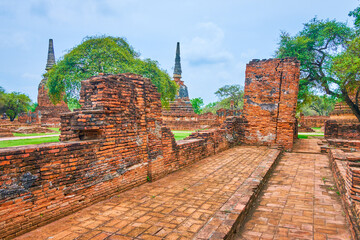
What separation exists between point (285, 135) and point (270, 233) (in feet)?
24.7

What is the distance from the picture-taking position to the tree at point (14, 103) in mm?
37594

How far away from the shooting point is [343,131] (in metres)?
13.4

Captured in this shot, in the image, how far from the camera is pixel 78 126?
3.93 m

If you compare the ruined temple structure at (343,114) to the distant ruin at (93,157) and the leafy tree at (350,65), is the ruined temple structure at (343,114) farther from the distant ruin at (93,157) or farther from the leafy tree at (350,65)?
the distant ruin at (93,157)

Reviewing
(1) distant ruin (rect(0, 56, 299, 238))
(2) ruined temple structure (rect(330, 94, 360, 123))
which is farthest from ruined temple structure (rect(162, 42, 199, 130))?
(1) distant ruin (rect(0, 56, 299, 238))

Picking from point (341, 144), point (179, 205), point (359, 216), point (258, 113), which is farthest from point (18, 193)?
point (341, 144)

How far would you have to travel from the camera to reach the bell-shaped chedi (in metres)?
31.0

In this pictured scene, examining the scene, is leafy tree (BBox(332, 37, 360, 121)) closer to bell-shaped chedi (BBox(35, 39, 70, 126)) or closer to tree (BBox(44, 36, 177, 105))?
tree (BBox(44, 36, 177, 105))

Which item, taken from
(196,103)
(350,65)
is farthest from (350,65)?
(196,103)

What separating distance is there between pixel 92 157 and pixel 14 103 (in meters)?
41.8

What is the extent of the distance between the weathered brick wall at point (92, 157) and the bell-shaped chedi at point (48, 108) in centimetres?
2590

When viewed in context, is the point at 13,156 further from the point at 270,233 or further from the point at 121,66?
the point at 121,66

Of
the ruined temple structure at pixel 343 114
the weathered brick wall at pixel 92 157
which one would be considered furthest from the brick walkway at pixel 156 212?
the ruined temple structure at pixel 343 114

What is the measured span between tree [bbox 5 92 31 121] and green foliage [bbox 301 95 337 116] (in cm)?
3974
